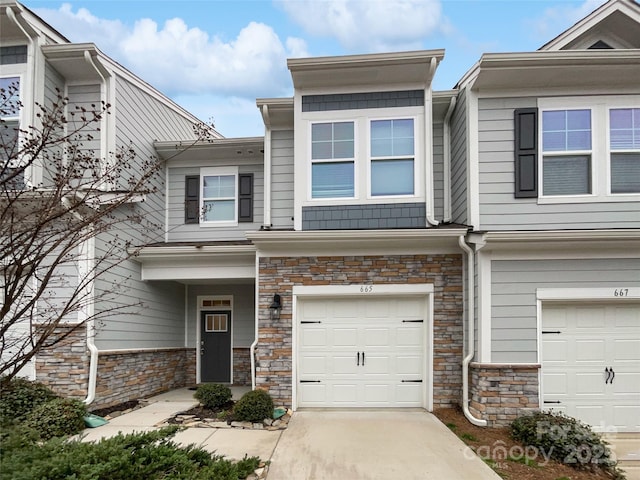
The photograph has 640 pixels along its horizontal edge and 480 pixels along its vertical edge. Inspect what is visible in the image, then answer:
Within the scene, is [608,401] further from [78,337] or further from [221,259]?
[78,337]

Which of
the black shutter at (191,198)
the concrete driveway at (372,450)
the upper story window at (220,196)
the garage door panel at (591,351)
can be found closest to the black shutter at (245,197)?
the upper story window at (220,196)

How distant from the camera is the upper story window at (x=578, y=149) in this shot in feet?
23.2

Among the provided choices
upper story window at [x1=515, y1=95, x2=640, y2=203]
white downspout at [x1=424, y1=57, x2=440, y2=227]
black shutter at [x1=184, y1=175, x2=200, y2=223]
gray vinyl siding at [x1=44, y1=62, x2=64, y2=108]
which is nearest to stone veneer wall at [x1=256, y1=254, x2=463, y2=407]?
white downspout at [x1=424, y1=57, x2=440, y2=227]

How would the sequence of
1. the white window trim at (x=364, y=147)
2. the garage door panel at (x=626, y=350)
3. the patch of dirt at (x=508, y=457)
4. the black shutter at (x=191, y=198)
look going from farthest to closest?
1. the black shutter at (x=191, y=198)
2. the white window trim at (x=364, y=147)
3. the garage door panel at (x=626, y=350)
4. the patch of dirt at (x=508, y=457)

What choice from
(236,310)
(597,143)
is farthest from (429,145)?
(236,310)

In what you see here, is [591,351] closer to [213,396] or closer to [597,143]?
[597,143]

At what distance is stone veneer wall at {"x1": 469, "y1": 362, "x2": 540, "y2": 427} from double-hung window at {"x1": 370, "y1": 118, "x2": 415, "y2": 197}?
3442 millimetres

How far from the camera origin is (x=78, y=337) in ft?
24.3

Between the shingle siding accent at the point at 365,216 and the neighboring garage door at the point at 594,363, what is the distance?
106 inches

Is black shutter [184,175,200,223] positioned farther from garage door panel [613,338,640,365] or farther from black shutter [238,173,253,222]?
garage door panel [613,338,640,365]

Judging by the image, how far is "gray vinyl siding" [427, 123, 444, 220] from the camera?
8.52 metres

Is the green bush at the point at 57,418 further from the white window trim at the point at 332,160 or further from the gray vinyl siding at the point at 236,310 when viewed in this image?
the white window trim at the point at 332,160

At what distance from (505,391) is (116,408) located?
22.9 ft

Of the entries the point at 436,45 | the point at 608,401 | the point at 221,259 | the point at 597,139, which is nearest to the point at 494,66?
the point at 436,45
